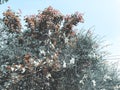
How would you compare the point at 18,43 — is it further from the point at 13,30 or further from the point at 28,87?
the point at 28,87

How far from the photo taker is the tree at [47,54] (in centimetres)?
1916

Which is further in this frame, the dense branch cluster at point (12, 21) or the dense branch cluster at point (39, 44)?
the dense branch cluster at point (12, 21)

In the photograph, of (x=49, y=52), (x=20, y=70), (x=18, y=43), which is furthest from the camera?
(x=18, y=43)

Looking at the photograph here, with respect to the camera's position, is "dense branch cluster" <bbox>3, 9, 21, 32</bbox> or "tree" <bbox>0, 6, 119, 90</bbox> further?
"dense branch cluster" <bbox>3, 9, 21, 32</bbox>

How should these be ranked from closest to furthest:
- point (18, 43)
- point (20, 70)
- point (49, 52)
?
point (20, 70), point (49, 52), point (18, 43)

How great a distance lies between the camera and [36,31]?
73.5 feet

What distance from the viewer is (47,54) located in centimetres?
2059

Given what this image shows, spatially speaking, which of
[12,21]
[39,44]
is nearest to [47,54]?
[39,44]

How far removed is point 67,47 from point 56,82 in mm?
2306

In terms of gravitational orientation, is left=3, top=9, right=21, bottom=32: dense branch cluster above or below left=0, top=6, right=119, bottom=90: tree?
above

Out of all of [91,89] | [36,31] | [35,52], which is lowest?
[91,89]

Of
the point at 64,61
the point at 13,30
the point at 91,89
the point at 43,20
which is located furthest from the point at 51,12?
the point at 91,89

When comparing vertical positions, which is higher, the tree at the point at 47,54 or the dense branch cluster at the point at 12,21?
the dense branch cluster at the point at 12,21

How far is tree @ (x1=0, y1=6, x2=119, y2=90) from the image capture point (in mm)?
19156
